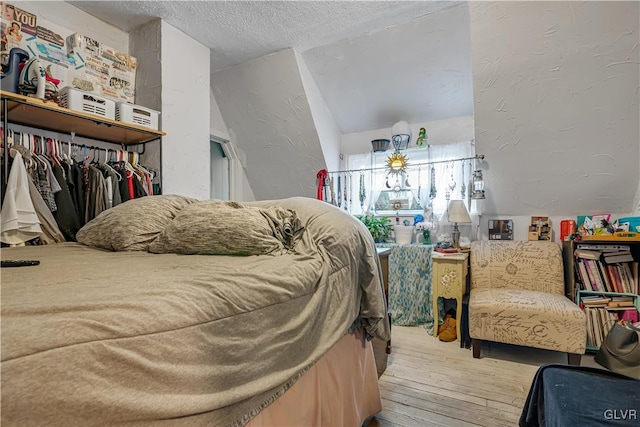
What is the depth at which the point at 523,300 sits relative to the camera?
2.27 m

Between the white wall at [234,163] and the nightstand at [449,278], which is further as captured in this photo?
the white wall at [234,163]

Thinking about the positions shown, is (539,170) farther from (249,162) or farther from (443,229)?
(249,162)

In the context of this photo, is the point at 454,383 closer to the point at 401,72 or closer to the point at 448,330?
the point at 448,330

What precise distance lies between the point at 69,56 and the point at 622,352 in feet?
10.9

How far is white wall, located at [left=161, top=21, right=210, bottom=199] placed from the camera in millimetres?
2430

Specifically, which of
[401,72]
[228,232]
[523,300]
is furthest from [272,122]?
[523,300]

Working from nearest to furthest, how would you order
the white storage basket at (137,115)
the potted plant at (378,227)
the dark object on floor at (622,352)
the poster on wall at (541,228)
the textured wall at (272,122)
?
the dark object on floor at (622,352) < the white storage basket at (137,115) < the poster on wall at (541,228) < the textured wall at (272,122) < the potted plant at (378,227)

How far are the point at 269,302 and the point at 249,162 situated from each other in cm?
318

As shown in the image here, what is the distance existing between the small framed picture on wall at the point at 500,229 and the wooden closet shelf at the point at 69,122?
2981mm

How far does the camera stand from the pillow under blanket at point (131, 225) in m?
1.37

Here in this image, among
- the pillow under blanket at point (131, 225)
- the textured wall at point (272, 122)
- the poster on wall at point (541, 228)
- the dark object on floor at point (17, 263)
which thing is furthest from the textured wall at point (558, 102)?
the dark object on floor at point (17, 263)

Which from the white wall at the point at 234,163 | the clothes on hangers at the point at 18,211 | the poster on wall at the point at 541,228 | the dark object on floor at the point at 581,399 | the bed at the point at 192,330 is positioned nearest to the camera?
the bed at the point at 192,330

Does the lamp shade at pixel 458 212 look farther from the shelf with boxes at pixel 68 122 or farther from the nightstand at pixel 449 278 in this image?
the shelf with boxes at pixel 68 122

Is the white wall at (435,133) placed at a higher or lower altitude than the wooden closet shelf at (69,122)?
higher
